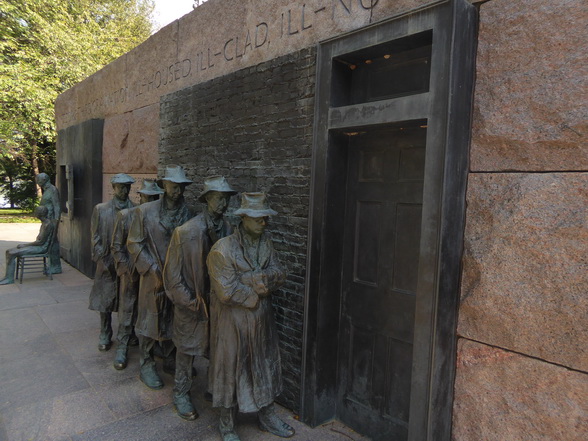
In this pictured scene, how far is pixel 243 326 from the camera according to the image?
3.23m

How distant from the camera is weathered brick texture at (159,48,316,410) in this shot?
12.6ft

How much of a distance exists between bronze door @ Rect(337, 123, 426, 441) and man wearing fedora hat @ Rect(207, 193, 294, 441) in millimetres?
783

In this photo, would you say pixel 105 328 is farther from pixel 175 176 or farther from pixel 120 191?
pixel 175 176

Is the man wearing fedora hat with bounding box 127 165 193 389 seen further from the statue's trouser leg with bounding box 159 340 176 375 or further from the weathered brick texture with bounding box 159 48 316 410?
the weathered brick texture with bounding box 159 48 316 410

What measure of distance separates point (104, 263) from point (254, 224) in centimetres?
290

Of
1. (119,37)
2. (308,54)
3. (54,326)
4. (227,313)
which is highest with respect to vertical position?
(119,37)

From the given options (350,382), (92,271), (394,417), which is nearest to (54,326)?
(92,271)

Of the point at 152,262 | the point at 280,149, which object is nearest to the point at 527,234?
the point at 280,149

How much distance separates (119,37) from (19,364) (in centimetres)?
1995

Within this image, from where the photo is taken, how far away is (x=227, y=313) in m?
3.24

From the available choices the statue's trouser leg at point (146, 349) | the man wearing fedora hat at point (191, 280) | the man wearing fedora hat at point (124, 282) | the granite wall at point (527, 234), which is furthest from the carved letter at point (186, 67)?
the granite wall at point (527, 234)

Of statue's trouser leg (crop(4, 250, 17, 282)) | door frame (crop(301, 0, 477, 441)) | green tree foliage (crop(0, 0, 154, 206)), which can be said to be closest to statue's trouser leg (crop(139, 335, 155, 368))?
door frame (crop(301, 0, 477, 441))

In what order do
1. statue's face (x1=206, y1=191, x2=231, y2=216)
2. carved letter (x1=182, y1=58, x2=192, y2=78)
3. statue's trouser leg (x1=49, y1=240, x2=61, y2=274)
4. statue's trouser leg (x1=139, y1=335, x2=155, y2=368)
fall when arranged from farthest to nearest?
statue's trouser leg (x1=49, y1=240, x2=61, y2=274) → carved letter (x1=182, y1=58, x2=192, y2=78) → statue's trouser leg (x1=139, y1=335, x2=155, y2=368) → statue's face (x1=206, y1=191, x2=231, y2=216)

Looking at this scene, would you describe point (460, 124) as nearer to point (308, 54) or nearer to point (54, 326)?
point (308, 54)
